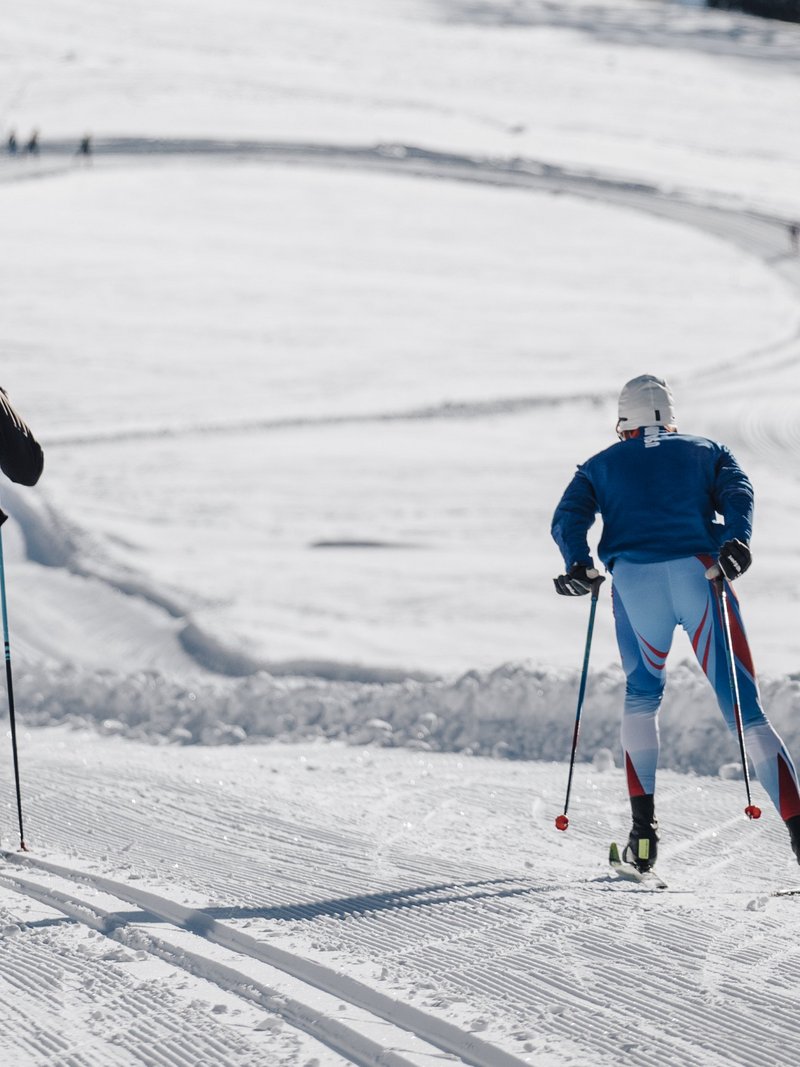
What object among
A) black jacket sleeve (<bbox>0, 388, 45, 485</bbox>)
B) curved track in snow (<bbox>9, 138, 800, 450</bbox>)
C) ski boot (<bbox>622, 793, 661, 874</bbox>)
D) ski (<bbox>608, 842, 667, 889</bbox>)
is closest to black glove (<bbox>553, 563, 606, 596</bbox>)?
ski boot (<bbox>622, 793, 661, 874</bbox>)

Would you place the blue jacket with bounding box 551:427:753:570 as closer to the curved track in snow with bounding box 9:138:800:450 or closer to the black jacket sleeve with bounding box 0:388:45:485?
the black jacket sleeve with bounding box 0:388:45:485

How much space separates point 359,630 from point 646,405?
539 centimetres

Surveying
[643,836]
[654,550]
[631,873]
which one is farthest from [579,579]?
[631,873]

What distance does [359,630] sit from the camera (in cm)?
991

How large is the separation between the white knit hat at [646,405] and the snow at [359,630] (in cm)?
154

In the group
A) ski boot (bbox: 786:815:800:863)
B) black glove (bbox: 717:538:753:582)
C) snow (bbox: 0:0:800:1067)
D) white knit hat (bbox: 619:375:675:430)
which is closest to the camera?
snow (bbox: 0:0:800:1067)

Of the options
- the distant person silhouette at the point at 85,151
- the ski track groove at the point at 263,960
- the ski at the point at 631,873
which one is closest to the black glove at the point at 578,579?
the ski at the point at 631,873

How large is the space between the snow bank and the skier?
6.47 ft

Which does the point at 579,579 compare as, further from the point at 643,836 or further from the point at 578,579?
the point at 643,836

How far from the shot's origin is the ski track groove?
10.4ft

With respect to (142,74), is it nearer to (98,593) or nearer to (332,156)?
(332,156)

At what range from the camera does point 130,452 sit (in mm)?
16203

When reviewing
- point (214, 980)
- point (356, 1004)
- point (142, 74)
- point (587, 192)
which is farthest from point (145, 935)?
point (142, 74)

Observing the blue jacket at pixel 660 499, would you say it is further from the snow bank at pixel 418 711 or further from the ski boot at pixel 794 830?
the snow bank at pixel 418 711
